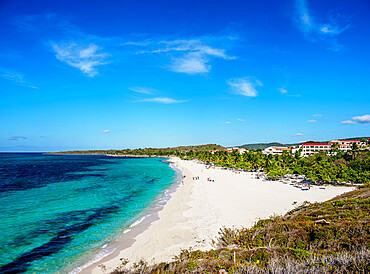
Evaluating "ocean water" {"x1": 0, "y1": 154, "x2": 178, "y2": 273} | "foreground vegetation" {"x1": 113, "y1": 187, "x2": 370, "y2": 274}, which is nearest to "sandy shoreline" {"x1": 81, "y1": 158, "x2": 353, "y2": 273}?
"ocean water" {"x1": 0, "y1": 154, "x2": 178, "y2": 273}

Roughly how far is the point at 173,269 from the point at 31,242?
44.9 feet

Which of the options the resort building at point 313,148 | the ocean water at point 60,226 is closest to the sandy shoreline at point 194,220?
the ocean water at point 60,226

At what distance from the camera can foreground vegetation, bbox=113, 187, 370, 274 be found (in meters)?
5.88

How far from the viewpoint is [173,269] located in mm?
7098

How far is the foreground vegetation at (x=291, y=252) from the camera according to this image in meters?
5.88

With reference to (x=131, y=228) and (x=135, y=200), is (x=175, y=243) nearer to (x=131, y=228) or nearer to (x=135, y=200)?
(x=131, y=228)

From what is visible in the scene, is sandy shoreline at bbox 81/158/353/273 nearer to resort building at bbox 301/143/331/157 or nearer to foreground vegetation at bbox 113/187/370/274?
foreground vegetation at bbox 113/187/370/274

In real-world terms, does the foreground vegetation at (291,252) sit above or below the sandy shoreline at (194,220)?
above

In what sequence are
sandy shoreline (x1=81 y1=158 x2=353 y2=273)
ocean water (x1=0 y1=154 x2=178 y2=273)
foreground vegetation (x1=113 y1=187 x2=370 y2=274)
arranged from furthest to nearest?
sandy shoreline (x1=81 y1=158 x2=353 y2=273) → ocean water (x1=0 y1=154 x2=178 y2=273) → foreground vegetation (x1=113 y1=187 x2=370 y2=274)

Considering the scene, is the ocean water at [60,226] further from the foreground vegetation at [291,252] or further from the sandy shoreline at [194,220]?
the foreground vegetation at [291,252]

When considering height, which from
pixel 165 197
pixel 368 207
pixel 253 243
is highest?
pixel 368 207

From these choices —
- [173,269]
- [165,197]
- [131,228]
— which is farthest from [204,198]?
[173,269]

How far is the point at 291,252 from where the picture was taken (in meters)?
7.77

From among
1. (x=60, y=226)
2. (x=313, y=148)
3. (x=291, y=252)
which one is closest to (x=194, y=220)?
(x=291, y=252)
